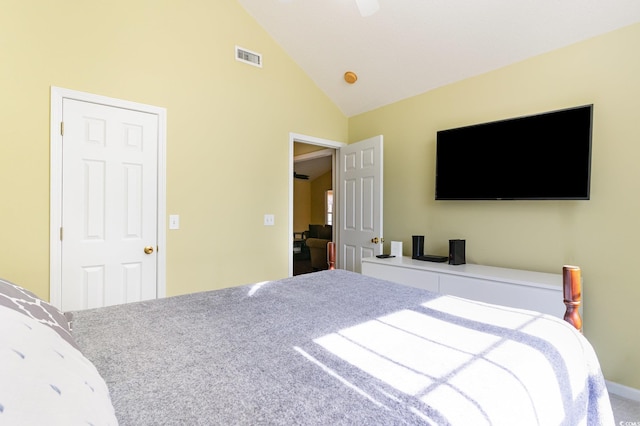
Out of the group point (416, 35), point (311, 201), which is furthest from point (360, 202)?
point (311, 201)

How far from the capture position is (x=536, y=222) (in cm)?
261

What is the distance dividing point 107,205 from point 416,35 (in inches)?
118

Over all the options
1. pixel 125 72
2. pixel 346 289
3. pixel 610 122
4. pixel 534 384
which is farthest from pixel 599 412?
pixel 125 72

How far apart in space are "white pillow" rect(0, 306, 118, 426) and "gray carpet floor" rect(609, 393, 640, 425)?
2744mm

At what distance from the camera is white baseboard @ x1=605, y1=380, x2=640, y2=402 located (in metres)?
2.14

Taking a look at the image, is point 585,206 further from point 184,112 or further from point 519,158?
point 184,112

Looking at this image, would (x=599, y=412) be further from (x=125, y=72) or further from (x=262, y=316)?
(x=125, y=72)

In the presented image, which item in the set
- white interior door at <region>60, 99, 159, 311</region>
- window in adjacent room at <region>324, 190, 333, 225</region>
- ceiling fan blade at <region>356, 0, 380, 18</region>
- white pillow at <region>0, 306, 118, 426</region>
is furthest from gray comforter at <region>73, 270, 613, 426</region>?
window in adjacent room at <region>324, 190, 333, 225</region>

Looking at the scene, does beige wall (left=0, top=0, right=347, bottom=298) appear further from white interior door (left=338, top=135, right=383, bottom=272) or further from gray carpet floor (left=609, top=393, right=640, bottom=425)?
gray carpet floor (left=609, top=393, right=640, bottom=425)

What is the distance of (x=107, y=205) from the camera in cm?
244

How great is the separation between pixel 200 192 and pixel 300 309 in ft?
6.32

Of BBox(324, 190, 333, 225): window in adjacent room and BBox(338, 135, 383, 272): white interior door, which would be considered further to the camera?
BBox(324, 190, 333, 225): window in adjacent room

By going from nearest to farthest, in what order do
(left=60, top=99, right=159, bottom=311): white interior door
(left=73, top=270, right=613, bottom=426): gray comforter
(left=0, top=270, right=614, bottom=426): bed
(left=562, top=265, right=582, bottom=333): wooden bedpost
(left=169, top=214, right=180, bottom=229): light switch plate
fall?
1. (left=0, top=270, right=614, bottom=426): bed
2. (left=73, top=270, right=613, bottom=426): gray comforter
3. (left=562, top=265, right=582, bottom=333): wooden bedpost
4. (left=60, top=99, right=159, bottom=311): white interior door
5. (left=169, top=214, right=180, bottom=229): light switch plate

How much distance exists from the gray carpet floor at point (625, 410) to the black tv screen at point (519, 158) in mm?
1405
